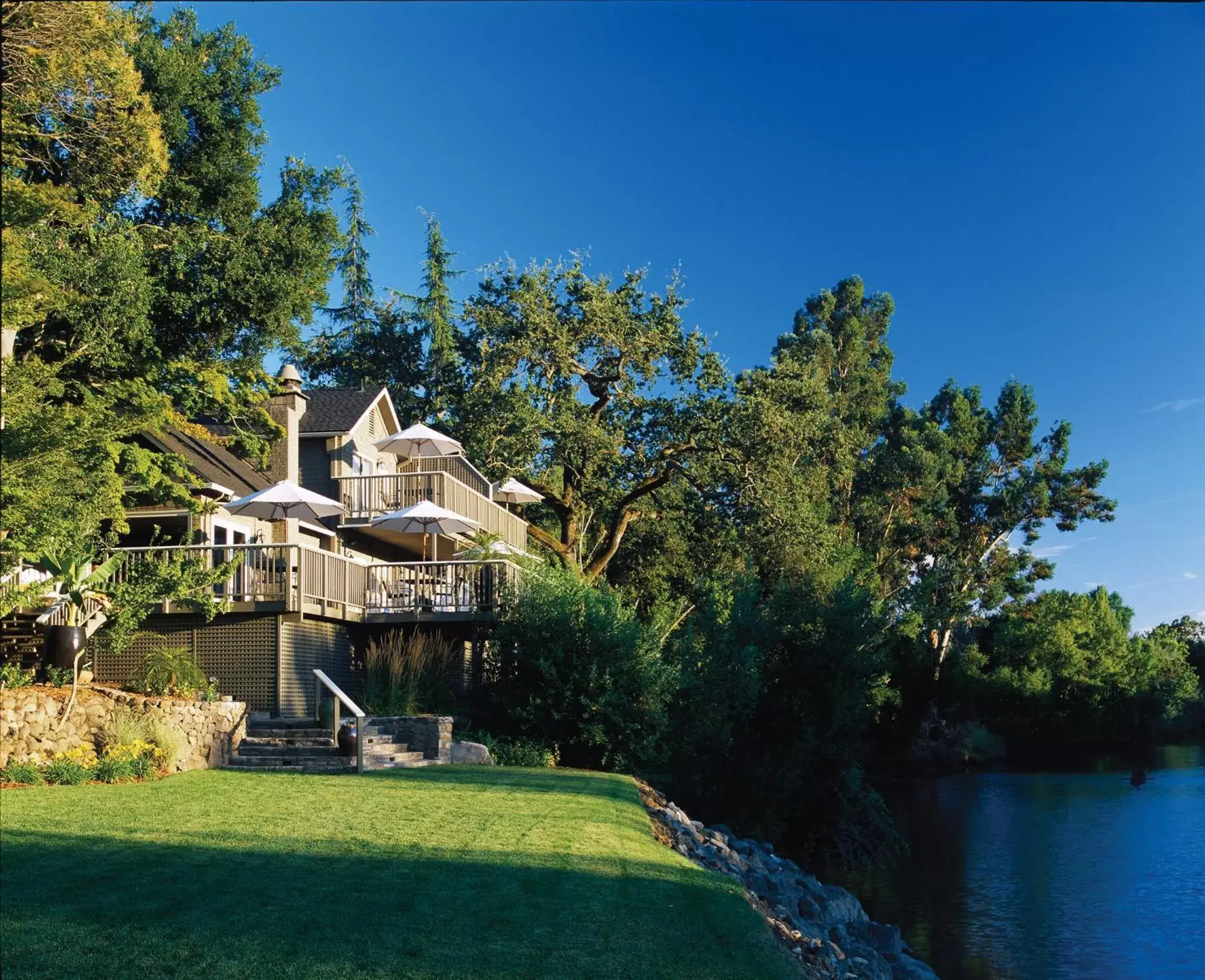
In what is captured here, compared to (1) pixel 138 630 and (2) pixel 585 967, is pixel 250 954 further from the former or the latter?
(1) pixel 138 630

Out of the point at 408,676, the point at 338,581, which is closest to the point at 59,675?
the point at 338,581

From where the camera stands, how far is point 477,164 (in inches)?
888

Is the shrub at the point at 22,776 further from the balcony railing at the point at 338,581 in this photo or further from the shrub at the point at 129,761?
the balcony railing at the point at 338,581

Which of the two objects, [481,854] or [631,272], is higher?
[631,272]

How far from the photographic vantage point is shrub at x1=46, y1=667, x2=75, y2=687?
19.3 m

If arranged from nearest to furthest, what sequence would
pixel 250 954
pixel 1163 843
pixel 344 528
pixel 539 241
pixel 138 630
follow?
1. pixel 250 954
2. pixel 138 630
3. pixel 1163 843
4. pixel 344 528
5. pixel 539 241

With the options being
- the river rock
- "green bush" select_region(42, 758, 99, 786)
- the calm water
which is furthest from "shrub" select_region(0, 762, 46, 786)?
the calm water

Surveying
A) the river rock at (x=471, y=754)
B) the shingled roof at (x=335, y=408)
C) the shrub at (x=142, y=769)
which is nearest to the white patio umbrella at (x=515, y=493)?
the shingled roof at (x=335, y=408)

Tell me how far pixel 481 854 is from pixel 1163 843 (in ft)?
71.0

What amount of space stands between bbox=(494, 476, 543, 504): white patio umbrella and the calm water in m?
14.7

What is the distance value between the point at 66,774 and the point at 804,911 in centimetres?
1038

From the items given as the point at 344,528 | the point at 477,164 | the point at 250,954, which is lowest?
the point at 250,954

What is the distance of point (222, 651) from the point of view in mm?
22156

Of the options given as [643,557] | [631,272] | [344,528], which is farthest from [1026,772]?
[344,528]
